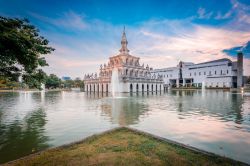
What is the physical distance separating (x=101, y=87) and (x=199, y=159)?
75.4 meters

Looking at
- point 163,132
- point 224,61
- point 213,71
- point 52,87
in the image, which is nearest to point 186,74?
point 213,71

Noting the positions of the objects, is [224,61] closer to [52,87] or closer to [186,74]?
[186,74]

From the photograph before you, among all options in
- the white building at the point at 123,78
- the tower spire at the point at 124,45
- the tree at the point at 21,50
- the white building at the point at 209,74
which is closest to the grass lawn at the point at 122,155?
the tree at the point at 21,50

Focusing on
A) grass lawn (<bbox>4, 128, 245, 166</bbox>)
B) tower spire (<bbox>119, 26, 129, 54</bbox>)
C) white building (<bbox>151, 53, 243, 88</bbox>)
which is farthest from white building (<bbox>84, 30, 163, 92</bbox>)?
grass lawn (<bbox>4, 128, 245, 166</bbox>)

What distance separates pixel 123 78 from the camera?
7012cm

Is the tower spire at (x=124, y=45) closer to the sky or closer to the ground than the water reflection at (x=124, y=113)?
closer to the sky

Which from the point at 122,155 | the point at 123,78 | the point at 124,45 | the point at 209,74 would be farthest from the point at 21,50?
the point at 209,74

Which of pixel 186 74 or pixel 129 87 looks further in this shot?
pixel 186 74

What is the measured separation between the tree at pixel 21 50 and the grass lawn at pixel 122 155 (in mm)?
4766

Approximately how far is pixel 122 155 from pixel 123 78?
210 ft

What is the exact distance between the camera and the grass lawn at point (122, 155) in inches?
227

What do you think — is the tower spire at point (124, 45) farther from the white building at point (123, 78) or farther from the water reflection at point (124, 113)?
the water reflection at point (124, 113)

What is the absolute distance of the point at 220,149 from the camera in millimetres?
7586

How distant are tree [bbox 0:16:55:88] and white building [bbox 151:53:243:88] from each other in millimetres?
105813
